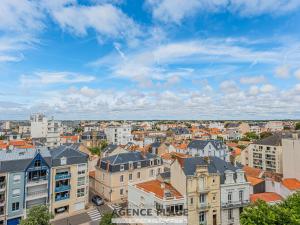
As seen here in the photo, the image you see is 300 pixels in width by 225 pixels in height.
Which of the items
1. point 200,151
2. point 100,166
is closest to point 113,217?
point 100,166

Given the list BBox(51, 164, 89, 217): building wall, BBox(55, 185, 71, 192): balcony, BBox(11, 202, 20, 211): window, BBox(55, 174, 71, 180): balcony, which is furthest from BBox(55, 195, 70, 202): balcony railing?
BBox(11, 202, 20, 211): window

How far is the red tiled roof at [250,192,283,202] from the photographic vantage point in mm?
38781

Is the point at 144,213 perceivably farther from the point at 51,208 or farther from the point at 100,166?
the point at 100,166

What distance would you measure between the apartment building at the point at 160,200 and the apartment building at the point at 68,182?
11107 millimetres

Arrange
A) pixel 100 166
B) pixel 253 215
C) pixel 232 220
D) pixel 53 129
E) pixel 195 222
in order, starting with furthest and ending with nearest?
pixel 53 129 < pixel 100 166 < pixel 232 220 < pixel 195 222 < pixel 253 215

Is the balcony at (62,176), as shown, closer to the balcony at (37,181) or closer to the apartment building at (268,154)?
the balcony at (37,181)

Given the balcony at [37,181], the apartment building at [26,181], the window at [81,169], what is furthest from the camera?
the window at [81,169]

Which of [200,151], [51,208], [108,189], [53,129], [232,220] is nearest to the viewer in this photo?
[232,220]

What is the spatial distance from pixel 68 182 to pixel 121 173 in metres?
10.9

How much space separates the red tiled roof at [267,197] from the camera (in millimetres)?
38781

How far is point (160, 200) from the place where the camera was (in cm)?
3391

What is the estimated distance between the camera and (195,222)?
35.6 m

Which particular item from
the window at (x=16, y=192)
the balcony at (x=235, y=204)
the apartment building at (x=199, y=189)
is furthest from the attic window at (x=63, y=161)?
the balcony at (x=235, y=204)

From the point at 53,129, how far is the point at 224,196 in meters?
92.4
